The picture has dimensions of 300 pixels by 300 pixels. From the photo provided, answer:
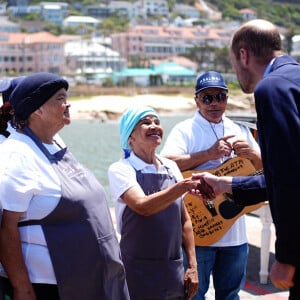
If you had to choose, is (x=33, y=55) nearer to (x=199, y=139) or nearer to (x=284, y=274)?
(x=199, y=139)

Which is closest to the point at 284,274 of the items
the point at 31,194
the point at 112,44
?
the point at 31,194

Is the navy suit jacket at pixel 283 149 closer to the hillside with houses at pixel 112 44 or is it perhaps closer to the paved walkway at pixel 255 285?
the paved walkway at pixel 255 285

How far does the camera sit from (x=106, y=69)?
119 meters

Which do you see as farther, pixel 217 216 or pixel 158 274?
pixel 217 216

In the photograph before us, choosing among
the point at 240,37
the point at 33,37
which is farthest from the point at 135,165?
the point at 33,37

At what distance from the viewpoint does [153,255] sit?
10.8 ft

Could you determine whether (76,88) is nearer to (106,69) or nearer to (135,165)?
(106,69)

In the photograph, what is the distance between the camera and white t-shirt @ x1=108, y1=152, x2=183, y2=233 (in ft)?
11.0

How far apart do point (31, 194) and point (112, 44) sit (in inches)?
5438

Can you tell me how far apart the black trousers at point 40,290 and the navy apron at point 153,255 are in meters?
0.61

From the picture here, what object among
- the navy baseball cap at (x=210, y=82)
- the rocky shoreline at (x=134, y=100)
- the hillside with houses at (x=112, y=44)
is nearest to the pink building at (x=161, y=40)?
the hillside with houses at (x=112, y=44)

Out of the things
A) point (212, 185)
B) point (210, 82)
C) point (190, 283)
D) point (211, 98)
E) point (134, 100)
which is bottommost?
point (134, 100)

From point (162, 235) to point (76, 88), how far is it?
297 feet

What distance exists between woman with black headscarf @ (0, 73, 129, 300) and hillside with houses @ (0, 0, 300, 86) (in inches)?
3689
